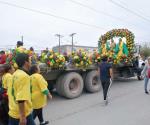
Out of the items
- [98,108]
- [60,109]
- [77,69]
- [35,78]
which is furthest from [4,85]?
[77,69]

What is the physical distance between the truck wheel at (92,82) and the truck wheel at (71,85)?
1.88ft

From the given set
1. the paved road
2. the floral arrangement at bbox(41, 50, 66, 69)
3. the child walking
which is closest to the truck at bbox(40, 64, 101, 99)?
the floral arrangement at bbox(41, 50, 66, 69)

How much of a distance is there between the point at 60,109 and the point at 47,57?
1814 millimetres

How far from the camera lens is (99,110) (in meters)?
6.97

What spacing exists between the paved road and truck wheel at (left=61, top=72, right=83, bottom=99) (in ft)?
0.71

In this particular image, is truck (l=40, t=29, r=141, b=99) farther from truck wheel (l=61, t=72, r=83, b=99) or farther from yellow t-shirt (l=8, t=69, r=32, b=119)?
yellow t-shirt (l=8, t=69, r=32, b=119)

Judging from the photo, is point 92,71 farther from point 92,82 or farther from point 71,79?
point 71,79

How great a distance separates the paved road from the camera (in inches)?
232

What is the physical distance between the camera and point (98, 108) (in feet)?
23.7

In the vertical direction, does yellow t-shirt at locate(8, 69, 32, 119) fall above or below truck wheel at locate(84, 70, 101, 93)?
above

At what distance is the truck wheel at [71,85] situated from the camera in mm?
8508

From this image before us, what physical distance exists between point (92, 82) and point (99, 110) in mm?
2961

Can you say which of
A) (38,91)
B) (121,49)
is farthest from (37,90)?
(121,49)

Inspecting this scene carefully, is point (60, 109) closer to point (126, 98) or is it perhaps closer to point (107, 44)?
point (126, 98)
